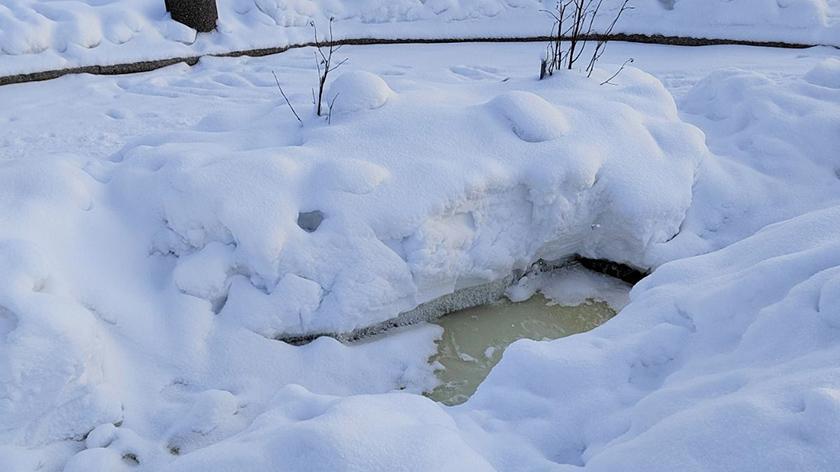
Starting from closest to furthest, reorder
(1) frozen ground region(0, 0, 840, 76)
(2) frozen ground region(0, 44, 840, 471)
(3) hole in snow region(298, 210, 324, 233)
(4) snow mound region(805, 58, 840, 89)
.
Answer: (2) frozen ground region(0, 44, 840, 471), (3) hole in snow region(298, 210, 324, 233), (4) snow mound region(805, 58, 840, 89), (1) frozen ground region(0, 0, 840, 76)

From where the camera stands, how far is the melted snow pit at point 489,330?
3.26 m

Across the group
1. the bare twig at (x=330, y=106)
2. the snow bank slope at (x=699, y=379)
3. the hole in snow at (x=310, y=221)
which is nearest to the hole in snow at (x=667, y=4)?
the bare twig at (x=330, y=106)

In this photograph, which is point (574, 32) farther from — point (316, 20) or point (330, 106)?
point (316, 20)

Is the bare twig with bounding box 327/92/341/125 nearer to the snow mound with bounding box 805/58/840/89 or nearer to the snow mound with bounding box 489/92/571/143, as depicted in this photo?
the snow mound with bounding box 489/92/571/143

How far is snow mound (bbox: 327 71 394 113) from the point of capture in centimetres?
404

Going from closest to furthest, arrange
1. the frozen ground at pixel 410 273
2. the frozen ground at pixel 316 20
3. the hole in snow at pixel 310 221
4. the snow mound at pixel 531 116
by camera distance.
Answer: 1. the frozen ground at pixel 410 273
2. the hole in snow at pixel 310 221
3. the snow mound at pixel 531 116
4. the frozen ground at pixel 316 20

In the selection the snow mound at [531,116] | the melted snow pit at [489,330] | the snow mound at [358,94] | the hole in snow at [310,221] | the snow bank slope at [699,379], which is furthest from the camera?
the snow mound at [358,94]

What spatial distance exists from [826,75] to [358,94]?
135 inches

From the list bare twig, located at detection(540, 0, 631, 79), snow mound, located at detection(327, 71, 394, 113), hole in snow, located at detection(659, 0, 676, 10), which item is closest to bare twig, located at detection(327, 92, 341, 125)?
snow mound, located at detection(327, 71, 394, 113)

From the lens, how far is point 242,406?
115 inches

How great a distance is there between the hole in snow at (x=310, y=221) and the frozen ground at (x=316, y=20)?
11.8 ft

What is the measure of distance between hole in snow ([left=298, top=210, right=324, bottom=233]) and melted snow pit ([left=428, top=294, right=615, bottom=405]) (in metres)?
0.77

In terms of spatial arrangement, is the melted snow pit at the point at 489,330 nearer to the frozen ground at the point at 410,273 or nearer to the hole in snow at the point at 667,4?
the frozen ground at the point at 410,273

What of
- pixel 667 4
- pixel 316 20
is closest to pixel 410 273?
pixel 316 20
